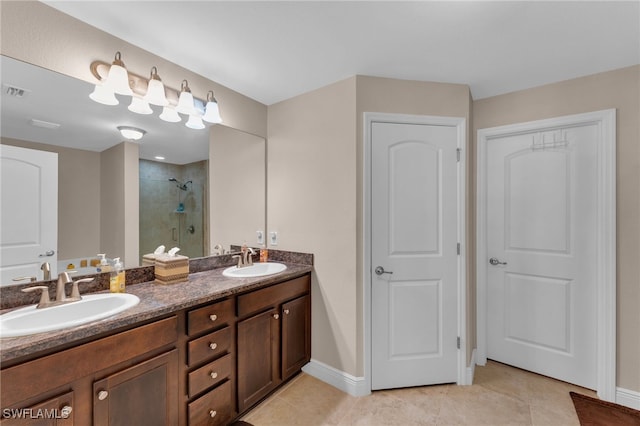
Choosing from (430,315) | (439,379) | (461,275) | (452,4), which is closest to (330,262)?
(430,315)

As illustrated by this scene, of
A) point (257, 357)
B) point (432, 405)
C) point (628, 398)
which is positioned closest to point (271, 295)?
point (257, 357)

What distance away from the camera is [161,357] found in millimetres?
1322

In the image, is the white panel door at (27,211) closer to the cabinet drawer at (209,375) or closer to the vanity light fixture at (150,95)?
the vanity light fixture at (150,95)

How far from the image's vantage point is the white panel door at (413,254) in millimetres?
2104

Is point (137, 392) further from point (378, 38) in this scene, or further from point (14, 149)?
point (378, 38)

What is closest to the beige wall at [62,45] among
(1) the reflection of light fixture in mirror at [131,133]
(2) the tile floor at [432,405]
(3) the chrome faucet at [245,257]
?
(1) the reflection of light fixture in mirror at [131,133]

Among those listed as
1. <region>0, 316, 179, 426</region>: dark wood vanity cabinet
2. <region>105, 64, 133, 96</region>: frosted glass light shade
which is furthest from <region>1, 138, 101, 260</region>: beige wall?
<region>0, 316, 179, 426</region>: dark wood vanity cabinet

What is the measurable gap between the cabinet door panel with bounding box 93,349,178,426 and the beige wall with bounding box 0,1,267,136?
1523mm

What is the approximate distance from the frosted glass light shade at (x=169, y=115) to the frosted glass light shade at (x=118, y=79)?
34 cm

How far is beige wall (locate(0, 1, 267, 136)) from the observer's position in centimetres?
126

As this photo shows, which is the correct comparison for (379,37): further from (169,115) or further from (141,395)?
(141,395)

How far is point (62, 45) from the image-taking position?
1.40 metres

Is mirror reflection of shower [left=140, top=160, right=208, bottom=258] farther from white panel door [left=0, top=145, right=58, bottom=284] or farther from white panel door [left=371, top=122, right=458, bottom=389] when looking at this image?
white panel door [left=371, top=122, right=458, bottom=389]

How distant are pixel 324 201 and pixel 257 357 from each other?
3.96 feet
